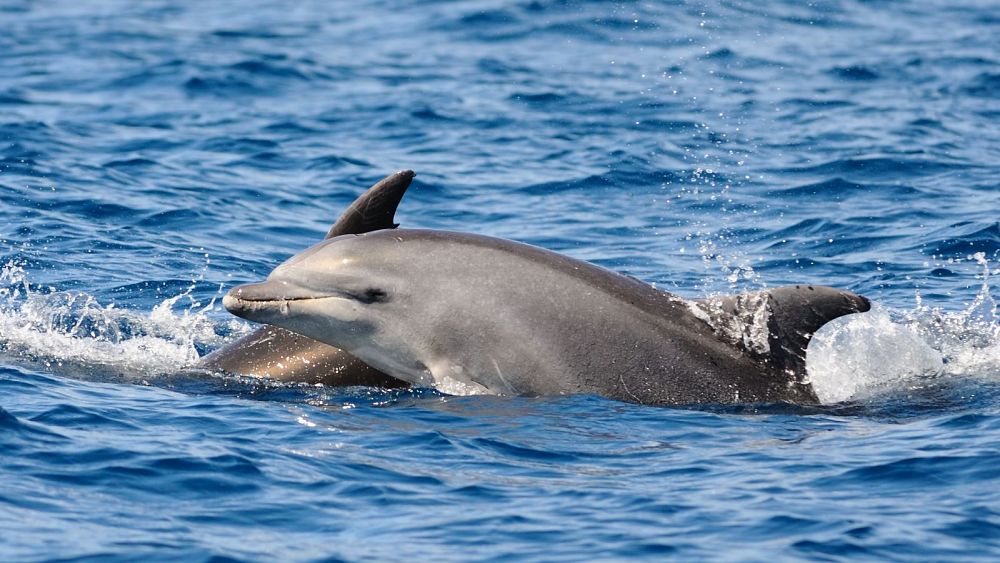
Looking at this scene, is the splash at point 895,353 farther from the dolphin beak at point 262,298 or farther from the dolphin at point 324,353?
the dolphin beak at point 262,298

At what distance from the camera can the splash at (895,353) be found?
12562 mm

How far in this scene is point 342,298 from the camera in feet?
37.8

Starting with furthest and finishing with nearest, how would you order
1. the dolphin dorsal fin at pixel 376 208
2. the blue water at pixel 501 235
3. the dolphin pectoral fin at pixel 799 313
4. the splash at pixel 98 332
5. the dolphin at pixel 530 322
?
the splash at pixel 98 332, the dolphin dorsal fin at pixel 376 208, the dolphin at pixel 530 322, the dolphin pectoral fin at pixel 799 313, the blue water at pixel 501 235

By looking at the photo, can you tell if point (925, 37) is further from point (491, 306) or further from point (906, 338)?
point (491, 306)

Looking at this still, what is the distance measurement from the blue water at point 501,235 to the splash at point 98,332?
52 mm

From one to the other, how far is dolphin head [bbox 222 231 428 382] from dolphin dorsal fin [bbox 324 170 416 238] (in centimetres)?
53

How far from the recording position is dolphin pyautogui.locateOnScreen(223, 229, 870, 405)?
11.3 m

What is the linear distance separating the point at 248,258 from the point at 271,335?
5.45m

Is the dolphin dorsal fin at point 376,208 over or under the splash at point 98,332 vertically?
over

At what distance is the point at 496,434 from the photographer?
10.7m

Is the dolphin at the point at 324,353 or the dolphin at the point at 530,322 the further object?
the dolphin at the point at 324,353

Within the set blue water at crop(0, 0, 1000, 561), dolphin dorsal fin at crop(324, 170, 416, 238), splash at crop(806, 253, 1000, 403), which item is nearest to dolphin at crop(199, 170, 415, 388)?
dolphin dorsal fin at crop(324, 170, 416, 238)

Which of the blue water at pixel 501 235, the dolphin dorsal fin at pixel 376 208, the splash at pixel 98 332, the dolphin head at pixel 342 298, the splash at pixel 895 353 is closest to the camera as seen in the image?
the blue water at pixel 501 235

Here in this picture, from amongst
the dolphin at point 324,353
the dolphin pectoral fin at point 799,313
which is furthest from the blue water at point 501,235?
the dolphin pectoral fin at point 799,313
